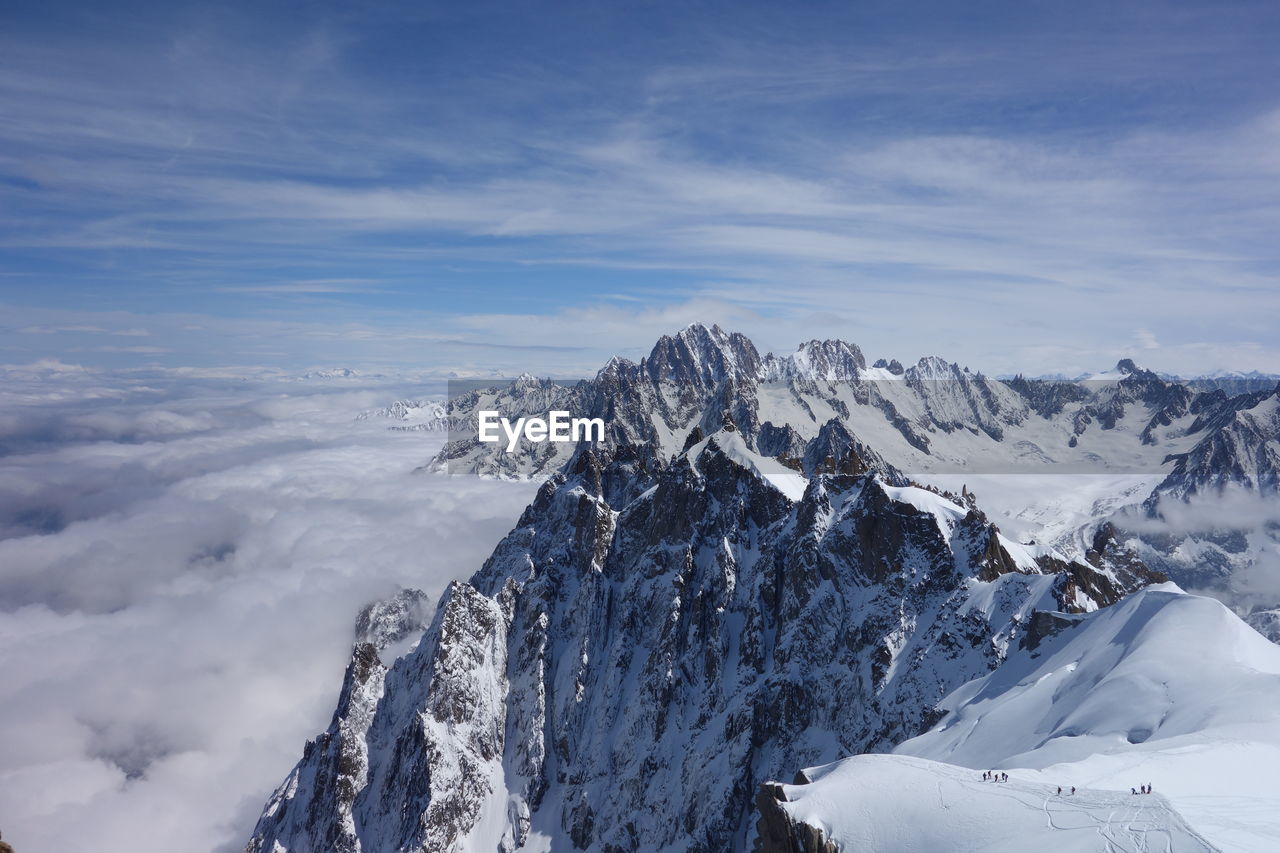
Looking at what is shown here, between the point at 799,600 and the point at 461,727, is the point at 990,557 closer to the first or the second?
the point at 799,600

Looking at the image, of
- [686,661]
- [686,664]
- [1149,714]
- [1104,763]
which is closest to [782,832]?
[1104,763]

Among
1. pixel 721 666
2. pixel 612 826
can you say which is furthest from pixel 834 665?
pixel 612 826

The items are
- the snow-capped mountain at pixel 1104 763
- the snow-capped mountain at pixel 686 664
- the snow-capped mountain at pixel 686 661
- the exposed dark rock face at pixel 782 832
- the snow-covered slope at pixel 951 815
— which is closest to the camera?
the snow-covered slope at pixel 951 815

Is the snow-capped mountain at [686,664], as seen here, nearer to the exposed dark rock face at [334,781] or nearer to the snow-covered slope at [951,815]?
the exposed dark rock face at [334,781]

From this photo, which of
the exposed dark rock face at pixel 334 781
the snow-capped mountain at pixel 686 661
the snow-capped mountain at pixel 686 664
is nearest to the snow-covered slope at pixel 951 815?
the snow-capped mountain at pixel 686 664

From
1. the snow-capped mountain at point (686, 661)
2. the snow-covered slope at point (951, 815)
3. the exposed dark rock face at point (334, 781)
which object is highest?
the snow-covered slope at point (951, 815)

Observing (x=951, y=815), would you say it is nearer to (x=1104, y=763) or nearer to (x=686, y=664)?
(x=1104, y=763)
